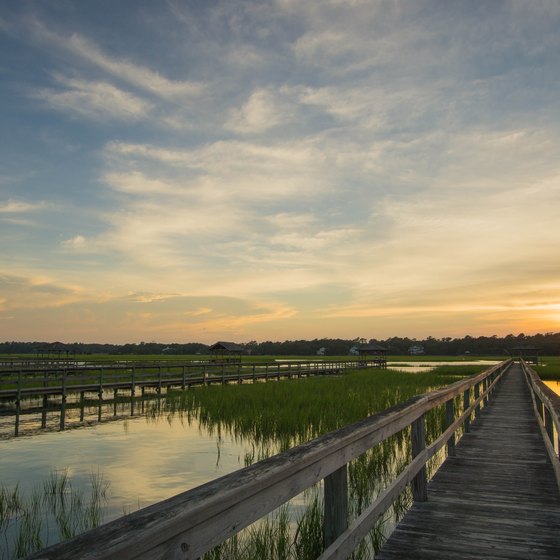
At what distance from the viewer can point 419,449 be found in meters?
5.39

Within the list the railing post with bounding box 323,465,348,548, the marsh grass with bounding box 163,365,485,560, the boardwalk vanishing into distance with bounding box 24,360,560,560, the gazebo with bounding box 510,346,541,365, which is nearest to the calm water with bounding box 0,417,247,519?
the marsh grass with bounding box 163,365,485,560

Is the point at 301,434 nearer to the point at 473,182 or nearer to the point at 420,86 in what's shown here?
the point at 420,86

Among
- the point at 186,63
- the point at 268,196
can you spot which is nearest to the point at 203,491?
the point at 186,63

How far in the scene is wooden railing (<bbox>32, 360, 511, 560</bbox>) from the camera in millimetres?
1438

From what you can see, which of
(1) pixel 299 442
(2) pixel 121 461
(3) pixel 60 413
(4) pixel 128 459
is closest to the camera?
(2) pixel 121 461

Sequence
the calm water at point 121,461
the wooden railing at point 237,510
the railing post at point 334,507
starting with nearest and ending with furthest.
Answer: the wooden railing at point 237,510
the railing post at point 334,507
the calm water at point 121,461

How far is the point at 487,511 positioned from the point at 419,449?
3.10 feet

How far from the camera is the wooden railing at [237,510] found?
1.44 m

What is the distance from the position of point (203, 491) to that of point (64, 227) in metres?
28.3

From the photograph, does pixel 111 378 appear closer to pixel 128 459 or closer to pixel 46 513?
pixel 128 459

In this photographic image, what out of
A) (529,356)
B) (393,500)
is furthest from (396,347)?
(393,500)

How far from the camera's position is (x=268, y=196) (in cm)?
2930

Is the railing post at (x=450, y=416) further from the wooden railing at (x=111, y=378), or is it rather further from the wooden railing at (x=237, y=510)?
the wooden railing at (x=111, y=378)

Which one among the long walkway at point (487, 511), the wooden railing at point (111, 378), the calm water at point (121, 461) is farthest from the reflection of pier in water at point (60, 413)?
the long walkway at point (487, 511)
